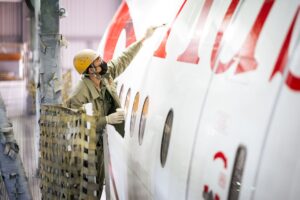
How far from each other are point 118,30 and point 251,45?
157 inches

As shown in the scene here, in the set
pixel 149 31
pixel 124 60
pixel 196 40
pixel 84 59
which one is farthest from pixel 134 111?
pixel 196 40

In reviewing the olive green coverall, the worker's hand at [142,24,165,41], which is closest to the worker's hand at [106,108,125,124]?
the olive green coverall

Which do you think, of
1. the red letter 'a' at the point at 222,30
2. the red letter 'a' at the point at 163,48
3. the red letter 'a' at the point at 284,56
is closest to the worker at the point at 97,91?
the red letter 'a' at the point at 163,48

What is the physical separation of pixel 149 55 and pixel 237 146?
2.40 m

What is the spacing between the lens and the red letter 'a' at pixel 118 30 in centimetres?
615

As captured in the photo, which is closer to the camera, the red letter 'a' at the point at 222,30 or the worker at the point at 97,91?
the red letter 'a' at the point at 222,30

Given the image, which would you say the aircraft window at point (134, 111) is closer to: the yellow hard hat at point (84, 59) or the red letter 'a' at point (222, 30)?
the yellow hard hat at point (84, 59)

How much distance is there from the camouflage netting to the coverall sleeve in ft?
3.29

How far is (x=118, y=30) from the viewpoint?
6.66m

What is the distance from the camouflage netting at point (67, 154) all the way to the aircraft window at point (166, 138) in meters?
0.67

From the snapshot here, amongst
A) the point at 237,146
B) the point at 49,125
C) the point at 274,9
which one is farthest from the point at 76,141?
the point at 274,9

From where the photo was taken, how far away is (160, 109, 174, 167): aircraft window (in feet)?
12.7

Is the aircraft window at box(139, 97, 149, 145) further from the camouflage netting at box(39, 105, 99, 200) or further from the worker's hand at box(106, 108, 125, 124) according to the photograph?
the camouflage netting at box(39, 105, 99, 200)

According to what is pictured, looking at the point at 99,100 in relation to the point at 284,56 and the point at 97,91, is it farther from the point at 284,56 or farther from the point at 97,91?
the point at 284,56
